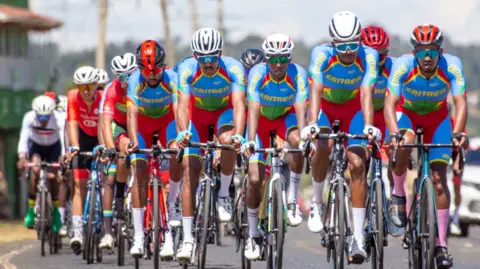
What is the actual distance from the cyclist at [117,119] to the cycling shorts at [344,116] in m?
2.96

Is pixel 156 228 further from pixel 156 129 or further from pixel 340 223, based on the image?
pixel 340 223

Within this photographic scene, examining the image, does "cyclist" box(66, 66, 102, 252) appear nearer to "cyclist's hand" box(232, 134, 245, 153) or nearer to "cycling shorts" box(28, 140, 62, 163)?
"cycling shorts" box(28, 140, 62, 163)

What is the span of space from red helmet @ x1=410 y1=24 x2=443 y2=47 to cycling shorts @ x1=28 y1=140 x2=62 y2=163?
9.26m

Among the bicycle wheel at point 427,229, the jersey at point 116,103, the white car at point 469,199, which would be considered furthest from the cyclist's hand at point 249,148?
the white car at point 469,199

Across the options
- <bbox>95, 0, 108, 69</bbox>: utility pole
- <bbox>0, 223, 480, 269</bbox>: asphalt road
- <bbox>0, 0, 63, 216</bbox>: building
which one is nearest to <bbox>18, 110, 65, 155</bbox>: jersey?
<bbox>0, 223, 480, 269</bbox>: asphalt road

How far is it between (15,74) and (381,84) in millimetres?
39517

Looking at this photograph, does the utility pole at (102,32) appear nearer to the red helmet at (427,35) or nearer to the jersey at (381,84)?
the jersey at (381,84)

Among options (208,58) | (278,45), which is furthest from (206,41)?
(278,45)

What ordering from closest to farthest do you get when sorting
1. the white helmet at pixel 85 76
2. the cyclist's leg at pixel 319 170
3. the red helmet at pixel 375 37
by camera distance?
the cyclist's leg at pixel 319 170, the red helmet at pixel 375 37, the white helmet at pixel 85 76

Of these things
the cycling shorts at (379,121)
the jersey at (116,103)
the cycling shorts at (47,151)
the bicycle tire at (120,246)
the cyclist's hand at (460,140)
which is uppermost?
the jersey at (116,103)

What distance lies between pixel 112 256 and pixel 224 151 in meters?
4.29

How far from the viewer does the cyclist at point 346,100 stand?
13.2 metres

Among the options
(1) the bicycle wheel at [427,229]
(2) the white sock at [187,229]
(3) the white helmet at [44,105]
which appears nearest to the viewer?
(1) the bicycle wheel at [427,229]

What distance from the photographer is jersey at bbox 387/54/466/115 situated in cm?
1301
